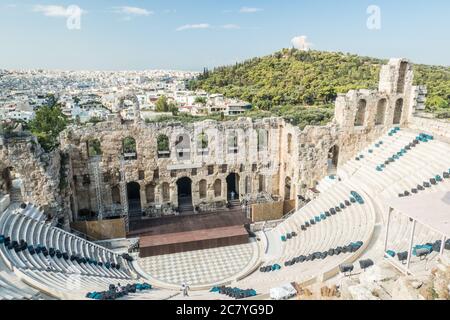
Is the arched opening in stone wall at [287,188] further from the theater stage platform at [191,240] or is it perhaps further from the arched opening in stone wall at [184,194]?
the arched opening in stone wall at [184,194]

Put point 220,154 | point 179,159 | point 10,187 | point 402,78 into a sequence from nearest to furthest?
1. point 10,187
2. point 402,78
3. point 179,159
4. point 220,154

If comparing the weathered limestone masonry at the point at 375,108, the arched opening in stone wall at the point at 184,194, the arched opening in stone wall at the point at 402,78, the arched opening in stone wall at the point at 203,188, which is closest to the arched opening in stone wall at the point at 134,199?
the arched opening in stone wall at the point at 184,194

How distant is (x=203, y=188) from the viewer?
29.4 m

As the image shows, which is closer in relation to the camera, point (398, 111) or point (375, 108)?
point (375, 108)

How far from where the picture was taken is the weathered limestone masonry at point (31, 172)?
20766mm

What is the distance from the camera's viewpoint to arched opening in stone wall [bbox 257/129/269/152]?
94.8ft

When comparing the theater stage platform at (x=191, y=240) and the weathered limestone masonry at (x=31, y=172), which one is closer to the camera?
the weathered limestone masonry at (x=31, y=172)

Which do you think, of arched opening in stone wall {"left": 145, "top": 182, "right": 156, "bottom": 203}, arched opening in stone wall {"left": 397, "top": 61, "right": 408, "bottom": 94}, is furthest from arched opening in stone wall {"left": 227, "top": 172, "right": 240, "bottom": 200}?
arched opening in stone wall {"left": 397, "top": 61, "right": 408, "bottom": 94}

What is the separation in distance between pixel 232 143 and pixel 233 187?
5.39 m

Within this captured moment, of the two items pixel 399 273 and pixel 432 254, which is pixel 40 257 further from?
pixel 432 254

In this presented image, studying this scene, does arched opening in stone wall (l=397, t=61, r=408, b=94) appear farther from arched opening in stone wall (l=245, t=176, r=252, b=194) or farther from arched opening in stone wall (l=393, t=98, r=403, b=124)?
arched opening in stone wall (l=245, t=176, r=252, b=194)

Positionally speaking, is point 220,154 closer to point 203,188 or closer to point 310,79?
point 203,188


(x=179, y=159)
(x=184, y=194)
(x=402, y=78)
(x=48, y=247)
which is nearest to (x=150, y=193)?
(x=179, y=159)

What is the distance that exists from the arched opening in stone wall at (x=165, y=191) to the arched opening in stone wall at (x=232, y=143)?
6.12 m
